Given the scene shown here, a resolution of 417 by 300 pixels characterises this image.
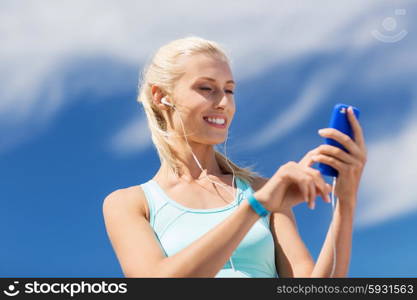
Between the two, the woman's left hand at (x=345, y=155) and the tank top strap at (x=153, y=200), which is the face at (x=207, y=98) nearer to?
the tank top strap at (x=153, y=200)

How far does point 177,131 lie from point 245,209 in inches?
78.7

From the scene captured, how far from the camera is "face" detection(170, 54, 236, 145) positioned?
18.1ft

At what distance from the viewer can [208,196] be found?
542 cm

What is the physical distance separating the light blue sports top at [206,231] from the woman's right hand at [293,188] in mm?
1020

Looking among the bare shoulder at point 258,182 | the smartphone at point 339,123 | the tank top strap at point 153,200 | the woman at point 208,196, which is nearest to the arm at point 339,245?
the woman at point 208,196

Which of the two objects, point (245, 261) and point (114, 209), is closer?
point (245, 261)

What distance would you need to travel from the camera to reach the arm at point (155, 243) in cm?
403

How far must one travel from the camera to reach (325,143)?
13.1ft

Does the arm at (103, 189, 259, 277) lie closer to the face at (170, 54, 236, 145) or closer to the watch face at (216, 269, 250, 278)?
the watch face at (216, 269, 250, 278)

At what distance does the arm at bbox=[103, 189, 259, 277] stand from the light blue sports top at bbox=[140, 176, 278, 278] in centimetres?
14

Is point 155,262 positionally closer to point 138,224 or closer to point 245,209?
point 138,224

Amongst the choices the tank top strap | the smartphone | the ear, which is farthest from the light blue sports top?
the smartphone

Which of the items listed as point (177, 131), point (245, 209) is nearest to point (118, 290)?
point (245, 209)

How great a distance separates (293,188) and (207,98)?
181 centimetres
